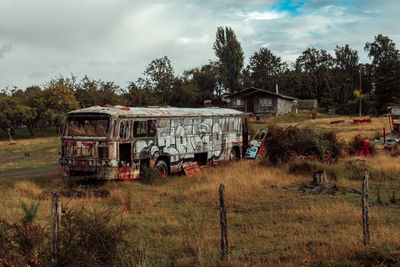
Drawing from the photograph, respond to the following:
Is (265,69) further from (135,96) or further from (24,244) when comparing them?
(24,244)

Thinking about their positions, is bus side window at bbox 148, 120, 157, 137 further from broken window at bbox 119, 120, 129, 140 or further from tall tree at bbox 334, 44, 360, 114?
tall tree at bbox 334, 44, 360, 114

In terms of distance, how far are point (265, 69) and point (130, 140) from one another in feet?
234

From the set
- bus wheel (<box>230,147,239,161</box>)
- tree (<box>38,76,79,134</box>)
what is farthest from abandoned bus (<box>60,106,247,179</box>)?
tree (<box>38,76,79,134</box>)

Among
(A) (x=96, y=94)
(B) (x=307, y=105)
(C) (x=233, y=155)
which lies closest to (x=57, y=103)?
(A) (x=96, y=94)

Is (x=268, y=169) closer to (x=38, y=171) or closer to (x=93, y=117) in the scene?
(x=93, y=117)

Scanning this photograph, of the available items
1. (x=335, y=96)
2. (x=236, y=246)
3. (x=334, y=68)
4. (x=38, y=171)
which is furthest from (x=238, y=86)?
(x=236, y=246)

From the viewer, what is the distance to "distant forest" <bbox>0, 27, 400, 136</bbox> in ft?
164

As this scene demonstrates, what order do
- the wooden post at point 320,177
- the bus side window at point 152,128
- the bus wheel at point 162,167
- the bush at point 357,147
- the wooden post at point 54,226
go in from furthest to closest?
the bush at point 357,147
the bus wheel at point 162,167
the bus side window at point 152,128
the wooden post at point 320,177
the wooden post at point 54,226

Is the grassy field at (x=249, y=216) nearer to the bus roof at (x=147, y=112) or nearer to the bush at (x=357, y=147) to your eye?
the bus roof at (x=147, y=112)

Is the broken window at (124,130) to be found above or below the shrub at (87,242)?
above

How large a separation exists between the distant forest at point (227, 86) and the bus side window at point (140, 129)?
37.2m

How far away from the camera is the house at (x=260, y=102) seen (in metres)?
Answer: 52.6

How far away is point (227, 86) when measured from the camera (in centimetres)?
7719

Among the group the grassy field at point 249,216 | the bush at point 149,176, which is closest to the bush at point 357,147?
the grassy field at point 249,216
